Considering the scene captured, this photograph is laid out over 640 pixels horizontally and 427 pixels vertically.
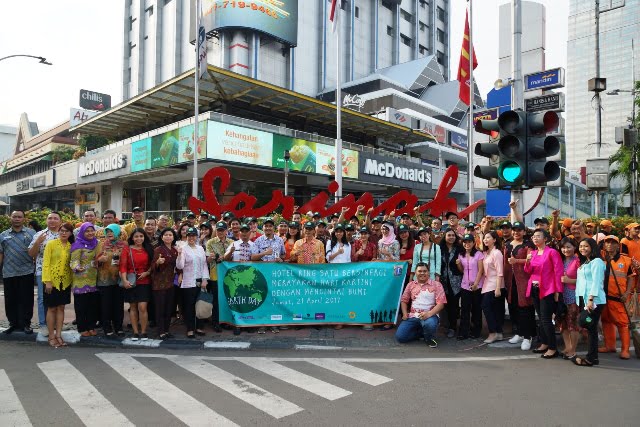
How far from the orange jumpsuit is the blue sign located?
2723 mm

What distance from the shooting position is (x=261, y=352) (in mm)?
6859

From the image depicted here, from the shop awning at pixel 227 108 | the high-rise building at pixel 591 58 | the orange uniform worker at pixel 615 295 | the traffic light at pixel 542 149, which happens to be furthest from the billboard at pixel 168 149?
the orange uniform worker at pixel 615 295

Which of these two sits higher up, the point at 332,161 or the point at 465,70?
the point at 465,70

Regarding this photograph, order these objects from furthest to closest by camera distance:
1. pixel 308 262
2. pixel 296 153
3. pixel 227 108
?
pixel 227 108 < pixel 296 153 < pixel 308 262

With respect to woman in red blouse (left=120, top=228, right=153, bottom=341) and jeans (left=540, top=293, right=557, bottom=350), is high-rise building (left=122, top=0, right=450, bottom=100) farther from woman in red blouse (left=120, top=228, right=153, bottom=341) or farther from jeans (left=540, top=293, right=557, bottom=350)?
jeans (left=540, top=293, right=557, bottom=350)

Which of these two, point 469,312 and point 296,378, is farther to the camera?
point 469,312

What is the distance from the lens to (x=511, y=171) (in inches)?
265

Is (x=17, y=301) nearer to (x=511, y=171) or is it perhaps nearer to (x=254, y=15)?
(x=511, y=171)

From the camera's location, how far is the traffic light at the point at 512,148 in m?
6.62

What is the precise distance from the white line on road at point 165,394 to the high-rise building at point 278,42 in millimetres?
45519

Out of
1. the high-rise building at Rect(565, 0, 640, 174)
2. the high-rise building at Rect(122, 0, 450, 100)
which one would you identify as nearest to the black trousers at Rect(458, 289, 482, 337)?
the high-rise building at Rect(565, 0, 640, 174)

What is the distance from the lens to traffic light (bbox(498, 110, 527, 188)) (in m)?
6.62

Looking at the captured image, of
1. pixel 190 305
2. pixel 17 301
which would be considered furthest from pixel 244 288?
pixel 17 301

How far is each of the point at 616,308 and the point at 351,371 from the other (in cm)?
391
